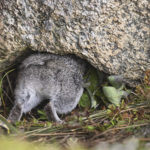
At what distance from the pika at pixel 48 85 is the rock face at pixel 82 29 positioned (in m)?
0.13

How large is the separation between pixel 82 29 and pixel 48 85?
59 centimetres

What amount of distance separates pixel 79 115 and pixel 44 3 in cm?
99

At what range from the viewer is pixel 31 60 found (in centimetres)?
238

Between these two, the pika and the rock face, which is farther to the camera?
the pika

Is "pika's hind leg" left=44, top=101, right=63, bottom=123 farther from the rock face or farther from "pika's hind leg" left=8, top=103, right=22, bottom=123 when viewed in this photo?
the rock face

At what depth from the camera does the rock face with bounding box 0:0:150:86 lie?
7.02 ft

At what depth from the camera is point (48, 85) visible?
2.32 m

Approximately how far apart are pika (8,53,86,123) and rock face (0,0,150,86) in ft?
0.41

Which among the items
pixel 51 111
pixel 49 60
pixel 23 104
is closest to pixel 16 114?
pixel 23 104

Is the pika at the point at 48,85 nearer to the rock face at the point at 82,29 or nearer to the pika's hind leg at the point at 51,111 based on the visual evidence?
the pika's hind leg at the point at 51,111

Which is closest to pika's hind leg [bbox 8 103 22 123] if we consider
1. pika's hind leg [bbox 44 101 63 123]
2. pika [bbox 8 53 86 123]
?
pika [bbox 8 53 86 123]

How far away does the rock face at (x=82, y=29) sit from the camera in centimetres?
214

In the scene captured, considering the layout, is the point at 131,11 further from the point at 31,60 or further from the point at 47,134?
the point at 47,134

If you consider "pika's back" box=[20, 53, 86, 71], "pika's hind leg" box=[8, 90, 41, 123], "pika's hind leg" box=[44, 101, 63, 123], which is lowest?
"pika's hind leg" box=[44, 101, 63, 123]
